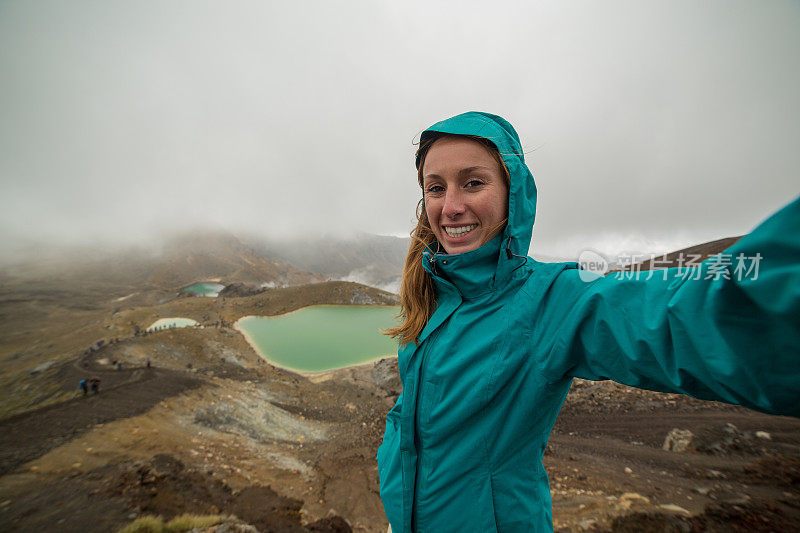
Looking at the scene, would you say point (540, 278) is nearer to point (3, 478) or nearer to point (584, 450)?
point (584, 450)

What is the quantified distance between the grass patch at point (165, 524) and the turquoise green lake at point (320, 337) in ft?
52.5

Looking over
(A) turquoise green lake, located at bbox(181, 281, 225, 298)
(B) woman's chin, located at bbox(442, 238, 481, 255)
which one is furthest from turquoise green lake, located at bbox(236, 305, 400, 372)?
(A) turquoise green lake, located at bbox(181, 281, 225, 298)

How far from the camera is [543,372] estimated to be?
1.25 m

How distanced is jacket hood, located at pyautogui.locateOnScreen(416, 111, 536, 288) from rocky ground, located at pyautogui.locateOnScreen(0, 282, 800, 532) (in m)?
5.25

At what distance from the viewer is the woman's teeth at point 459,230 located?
1627mm

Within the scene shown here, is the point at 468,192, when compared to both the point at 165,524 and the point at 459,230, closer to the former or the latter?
the point at 459,230

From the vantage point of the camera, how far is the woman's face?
61.9 inches

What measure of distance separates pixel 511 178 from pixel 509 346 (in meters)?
0.88

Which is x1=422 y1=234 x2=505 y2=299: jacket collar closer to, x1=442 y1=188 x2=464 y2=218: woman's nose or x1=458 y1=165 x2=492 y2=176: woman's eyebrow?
x1=442 y1=188 x2=464 y2=218: woman's nose

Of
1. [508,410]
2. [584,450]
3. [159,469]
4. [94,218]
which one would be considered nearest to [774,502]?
[584,450]

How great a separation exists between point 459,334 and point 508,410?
1.37 feet

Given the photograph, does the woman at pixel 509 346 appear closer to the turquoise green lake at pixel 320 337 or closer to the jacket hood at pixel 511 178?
the jacket hood at pixel 511 178

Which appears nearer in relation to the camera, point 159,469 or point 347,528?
point 347,528

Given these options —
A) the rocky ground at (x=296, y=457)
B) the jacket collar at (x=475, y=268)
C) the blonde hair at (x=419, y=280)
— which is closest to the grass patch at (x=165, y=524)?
the rocky ground at (x=296, y=457)
